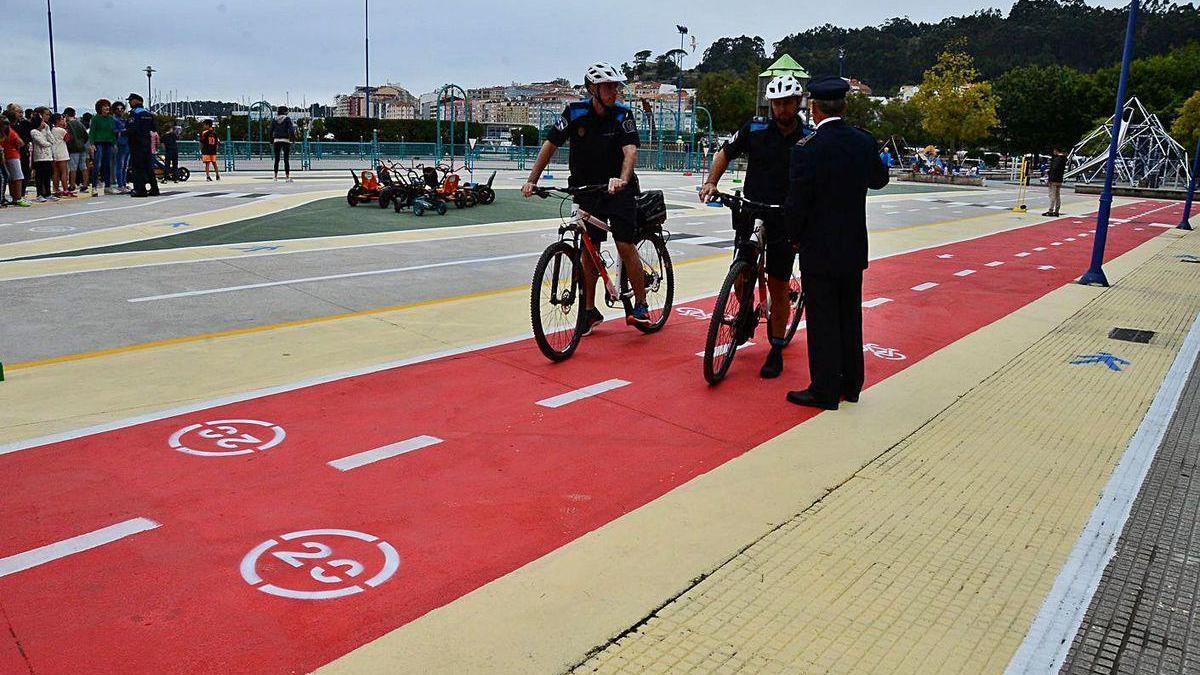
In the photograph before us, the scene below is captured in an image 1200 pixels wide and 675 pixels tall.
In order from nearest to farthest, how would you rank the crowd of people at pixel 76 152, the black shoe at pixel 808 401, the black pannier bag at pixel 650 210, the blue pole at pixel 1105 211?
the black shoe at pixel 808 401 → the black pannier bag at pixel 650 210 → the blue pole at pixel 1105 211 → the crowd of people at pixel 76 152

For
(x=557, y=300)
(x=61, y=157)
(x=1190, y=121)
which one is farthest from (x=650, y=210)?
(x=1190, y=121)

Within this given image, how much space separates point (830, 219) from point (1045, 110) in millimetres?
89144

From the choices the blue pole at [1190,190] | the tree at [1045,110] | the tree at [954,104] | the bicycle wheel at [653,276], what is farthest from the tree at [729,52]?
the bicycle wheel at [653,276]

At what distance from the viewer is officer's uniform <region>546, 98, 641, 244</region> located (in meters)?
7.30

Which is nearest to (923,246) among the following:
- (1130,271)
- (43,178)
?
(1130,271)

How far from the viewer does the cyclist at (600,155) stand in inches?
285

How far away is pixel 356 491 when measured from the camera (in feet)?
14.7

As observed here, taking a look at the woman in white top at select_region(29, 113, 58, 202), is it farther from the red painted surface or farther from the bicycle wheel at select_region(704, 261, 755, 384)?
the bicycle wheel at select_region(704, 261, 755, 384)

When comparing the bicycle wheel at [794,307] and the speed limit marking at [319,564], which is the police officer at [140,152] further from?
the speed limit marking at [319,564]

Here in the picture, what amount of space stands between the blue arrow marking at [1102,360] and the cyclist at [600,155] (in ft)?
12.8

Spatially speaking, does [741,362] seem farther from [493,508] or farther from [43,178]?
[43,178]

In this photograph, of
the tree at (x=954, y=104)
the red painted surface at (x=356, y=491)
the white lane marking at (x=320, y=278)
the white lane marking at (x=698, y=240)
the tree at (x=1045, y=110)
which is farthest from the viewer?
the tree at (x=1045, y=110)

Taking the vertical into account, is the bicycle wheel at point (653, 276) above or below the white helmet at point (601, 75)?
below

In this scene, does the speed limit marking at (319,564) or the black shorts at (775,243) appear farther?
the black shorts at (775,243)
